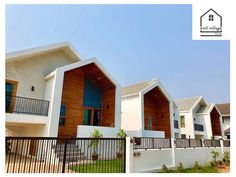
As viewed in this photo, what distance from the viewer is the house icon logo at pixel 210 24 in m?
8.38

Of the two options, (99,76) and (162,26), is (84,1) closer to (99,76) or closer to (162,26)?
(162,26)

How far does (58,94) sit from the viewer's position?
9.20 metres

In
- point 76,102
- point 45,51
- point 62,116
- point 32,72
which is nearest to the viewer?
point 32,72

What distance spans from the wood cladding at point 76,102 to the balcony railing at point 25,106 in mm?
1482

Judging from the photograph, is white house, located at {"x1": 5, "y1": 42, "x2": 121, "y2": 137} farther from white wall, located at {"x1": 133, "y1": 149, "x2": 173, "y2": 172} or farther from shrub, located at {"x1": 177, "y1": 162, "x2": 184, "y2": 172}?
shrub, located at {"x1": 177, "y1": 162, "x2": 184, "y2": 172}

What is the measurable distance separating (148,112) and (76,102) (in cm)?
638

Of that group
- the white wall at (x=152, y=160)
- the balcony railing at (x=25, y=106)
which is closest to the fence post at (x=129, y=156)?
the white wall at (x=152, y=160)

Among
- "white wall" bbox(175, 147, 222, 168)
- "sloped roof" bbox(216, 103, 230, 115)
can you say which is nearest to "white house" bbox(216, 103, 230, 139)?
"sloped roof" bbox(216, 103, 230, 115)

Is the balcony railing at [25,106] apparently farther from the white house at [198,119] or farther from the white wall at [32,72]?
the white house at [198,119]

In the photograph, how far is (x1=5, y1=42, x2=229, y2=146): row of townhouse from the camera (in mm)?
8992

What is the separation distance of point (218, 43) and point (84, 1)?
6411mm

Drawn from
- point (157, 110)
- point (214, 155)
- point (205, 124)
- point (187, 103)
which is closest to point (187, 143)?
point (214, 155)

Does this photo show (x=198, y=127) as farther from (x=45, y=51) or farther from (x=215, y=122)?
(x=45, y=51)

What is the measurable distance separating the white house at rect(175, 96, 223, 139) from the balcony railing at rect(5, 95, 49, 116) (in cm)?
1458
